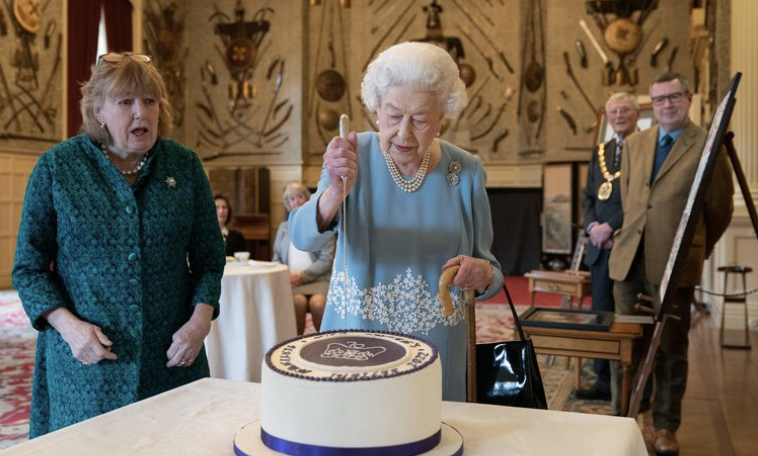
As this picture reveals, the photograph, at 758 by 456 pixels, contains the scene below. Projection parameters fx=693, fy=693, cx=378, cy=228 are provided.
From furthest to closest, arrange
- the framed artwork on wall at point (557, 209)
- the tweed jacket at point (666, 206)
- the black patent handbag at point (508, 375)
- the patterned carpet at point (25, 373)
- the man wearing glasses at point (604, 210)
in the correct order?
the framed artwork on wall at point (557, 209), the man wearing glasses at point (604, 210), the patterned carpet at point (25, 373), the tweed jacket at point (666, 206), the black patent handbag at point (508, 375)

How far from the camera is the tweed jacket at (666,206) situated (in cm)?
334

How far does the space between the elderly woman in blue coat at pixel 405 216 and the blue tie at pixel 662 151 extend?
6.86 feet

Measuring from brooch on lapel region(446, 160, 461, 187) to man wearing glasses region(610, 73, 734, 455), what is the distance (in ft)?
6.42

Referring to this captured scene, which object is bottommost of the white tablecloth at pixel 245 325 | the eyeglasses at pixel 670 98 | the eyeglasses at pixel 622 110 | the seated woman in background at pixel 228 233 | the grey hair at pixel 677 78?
the white tablecloth at pixel 245 325

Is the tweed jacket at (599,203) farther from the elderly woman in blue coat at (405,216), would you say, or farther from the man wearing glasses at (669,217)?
the elderly woman in blue coat at (405,216)

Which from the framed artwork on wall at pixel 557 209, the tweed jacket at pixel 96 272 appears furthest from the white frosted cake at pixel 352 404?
the framed artwork on wall at pixel 557 209

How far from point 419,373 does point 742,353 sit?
211 inches


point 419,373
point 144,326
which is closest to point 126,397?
point 144,326

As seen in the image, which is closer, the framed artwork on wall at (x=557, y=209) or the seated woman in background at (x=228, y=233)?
the seated woman in background at (x=228, y=233)

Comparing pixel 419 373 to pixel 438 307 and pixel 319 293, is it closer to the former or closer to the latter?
pixel 438 307

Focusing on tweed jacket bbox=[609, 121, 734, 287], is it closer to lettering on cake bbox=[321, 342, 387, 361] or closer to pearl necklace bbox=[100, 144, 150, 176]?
pearl necklace bbox=[100, 144, 150, 176]

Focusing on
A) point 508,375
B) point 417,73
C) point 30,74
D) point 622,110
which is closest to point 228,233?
point 622,110

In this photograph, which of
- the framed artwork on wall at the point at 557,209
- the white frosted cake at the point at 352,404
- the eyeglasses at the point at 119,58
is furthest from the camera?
the framed artwork on wall at the point at 557,209

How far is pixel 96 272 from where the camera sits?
179cm
